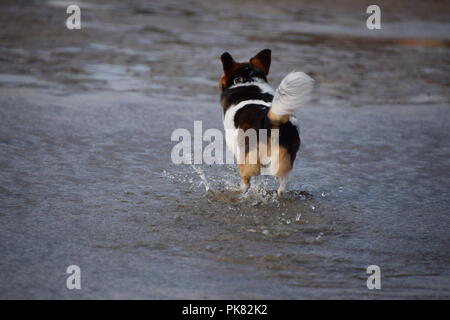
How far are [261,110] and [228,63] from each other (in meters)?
0.77

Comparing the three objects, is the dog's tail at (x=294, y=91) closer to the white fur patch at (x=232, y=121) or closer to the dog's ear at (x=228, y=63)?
the white fur patch at (x=232, y=121)

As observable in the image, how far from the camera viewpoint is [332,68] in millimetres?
10031

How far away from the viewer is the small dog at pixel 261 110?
14.5 feet

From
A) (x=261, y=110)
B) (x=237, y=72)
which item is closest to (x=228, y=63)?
(x=237, y=72)

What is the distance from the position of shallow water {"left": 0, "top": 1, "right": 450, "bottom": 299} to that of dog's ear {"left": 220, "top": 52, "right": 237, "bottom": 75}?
2.93 ft

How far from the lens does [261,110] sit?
493 cm

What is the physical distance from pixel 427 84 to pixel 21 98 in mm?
5229

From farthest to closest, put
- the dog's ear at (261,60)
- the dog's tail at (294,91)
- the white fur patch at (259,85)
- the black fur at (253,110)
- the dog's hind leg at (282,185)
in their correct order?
the dog's ear at (261,60), the white fur patch at (259,85), the dog's hind leg at (282,185), the black fur at (253,110), the dog's tail at (294,91)

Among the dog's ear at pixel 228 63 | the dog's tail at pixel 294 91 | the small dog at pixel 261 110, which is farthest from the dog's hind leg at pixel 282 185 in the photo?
the dog's ear at pixel 228 63

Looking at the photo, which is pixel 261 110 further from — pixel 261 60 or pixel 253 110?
pixel 261 60

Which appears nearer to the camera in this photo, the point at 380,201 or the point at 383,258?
the point at 383,258
